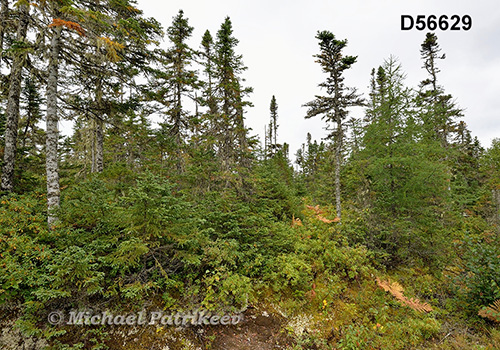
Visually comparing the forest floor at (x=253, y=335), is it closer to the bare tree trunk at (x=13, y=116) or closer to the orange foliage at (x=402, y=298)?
the orange foliage at (x=402, y=298)

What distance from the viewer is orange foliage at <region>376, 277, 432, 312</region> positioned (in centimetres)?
711

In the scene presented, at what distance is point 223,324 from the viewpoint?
18.9 feet

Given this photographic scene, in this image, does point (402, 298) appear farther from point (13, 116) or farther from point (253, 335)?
point (13, 116)

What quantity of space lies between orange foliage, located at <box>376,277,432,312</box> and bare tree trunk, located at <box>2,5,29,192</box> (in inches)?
574

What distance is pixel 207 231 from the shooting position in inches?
260

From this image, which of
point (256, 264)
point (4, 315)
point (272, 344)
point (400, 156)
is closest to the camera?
point (4, 315)

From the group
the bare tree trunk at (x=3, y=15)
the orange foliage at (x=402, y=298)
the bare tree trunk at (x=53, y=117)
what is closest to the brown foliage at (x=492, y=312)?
the orange foliage at (x=402, y=298)

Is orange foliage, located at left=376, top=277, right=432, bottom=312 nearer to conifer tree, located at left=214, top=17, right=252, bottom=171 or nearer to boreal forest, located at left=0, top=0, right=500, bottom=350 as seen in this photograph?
boreal forest, located at left=0, top=0, right=500, bottom=350

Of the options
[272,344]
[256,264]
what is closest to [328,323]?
[272,344]

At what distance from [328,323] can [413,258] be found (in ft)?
23.2

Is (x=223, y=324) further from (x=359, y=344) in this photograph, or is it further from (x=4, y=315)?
(x=4, y=315)

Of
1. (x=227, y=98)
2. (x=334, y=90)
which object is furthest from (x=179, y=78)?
(x=334, y=90)

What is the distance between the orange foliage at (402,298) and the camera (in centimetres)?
711

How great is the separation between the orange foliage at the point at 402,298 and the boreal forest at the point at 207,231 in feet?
0.23
